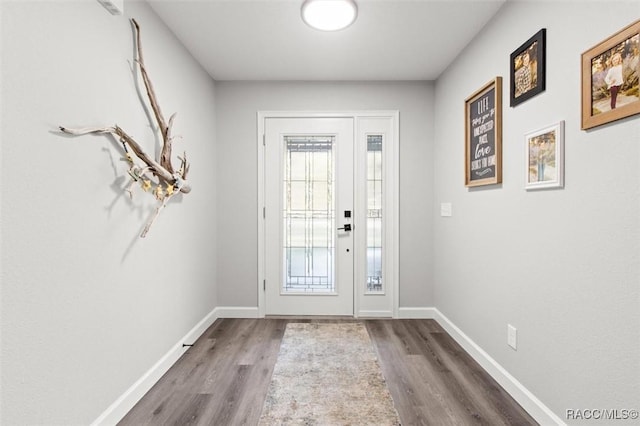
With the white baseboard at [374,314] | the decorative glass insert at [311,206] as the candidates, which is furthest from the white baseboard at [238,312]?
the white baseboard at [374,314]

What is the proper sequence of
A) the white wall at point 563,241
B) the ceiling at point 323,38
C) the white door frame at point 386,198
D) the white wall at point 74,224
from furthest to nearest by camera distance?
the white door frame at point 386,198 → the ceiling at point 323,38 → the white wall at point 563,241 → the white wall at point 74,224

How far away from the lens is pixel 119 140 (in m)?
1.89

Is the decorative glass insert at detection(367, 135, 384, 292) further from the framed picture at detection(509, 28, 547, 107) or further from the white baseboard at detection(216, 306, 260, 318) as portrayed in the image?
the framed picture at detection(509, 28, 547, 107)

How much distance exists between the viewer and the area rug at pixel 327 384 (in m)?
1.90

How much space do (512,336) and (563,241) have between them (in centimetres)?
78

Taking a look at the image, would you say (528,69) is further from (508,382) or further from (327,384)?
(327,384)

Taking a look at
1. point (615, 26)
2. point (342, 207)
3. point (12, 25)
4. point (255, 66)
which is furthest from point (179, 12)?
point (615, 26)

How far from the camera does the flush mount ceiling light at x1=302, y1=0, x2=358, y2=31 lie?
7.20 ft

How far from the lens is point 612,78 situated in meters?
1.43

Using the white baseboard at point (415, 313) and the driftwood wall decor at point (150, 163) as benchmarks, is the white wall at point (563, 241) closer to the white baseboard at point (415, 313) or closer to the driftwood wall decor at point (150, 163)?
the white baseboard at point (415, 313)

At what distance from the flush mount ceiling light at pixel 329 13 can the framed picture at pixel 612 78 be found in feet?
4.60

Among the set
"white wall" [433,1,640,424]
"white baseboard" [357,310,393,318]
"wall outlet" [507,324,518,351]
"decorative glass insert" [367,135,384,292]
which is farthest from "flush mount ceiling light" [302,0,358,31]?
"white baseboard" [357,310,393,318]

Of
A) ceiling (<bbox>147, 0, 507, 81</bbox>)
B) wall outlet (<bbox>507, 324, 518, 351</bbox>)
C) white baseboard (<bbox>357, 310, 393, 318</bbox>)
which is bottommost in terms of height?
white baseboard (<bbox>357, 310, 393, 318</bbox>)

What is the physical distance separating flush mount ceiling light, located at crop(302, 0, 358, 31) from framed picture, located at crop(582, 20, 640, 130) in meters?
1.40
